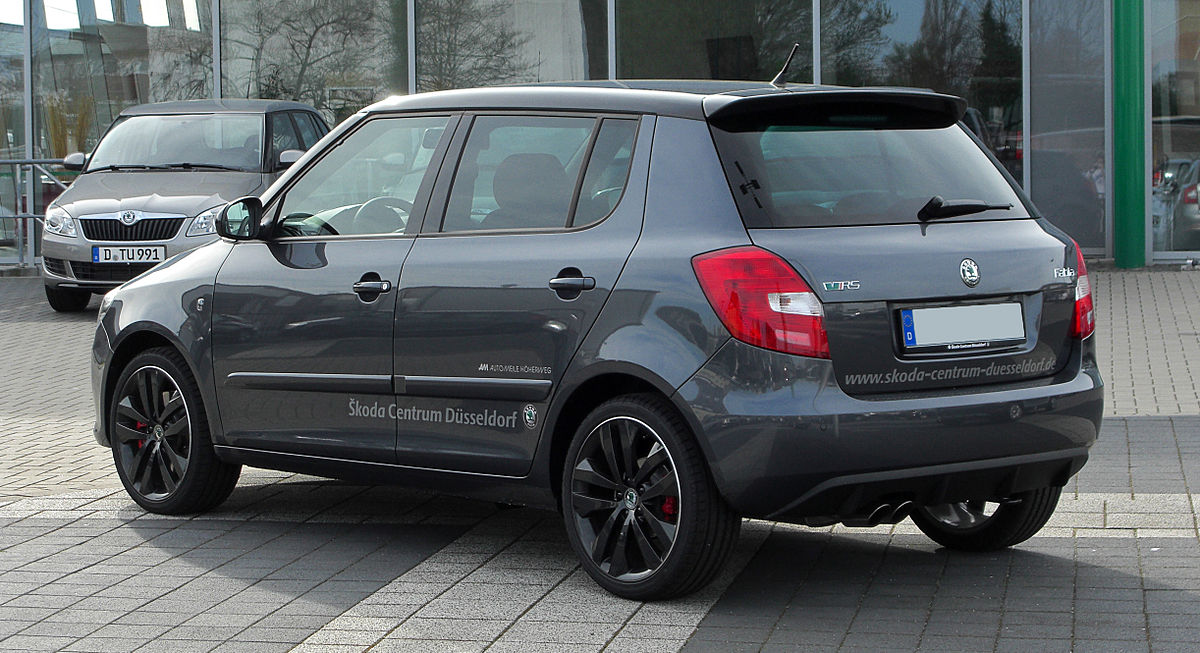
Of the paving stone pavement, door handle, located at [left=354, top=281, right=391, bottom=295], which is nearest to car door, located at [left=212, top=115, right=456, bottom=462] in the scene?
door handle, located at [left=354, top=281, right=391, bottom=295]

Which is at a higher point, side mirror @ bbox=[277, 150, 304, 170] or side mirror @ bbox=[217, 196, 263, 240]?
side mirror @ bbox=[277, 150, 304, 170]

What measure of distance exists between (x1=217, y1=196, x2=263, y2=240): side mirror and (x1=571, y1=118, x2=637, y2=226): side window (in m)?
1.50

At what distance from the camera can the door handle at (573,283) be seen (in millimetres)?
4969

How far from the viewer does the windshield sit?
1441cm

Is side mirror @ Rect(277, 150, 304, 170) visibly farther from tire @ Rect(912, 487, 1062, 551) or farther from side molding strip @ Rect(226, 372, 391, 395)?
tire @ Rect(912, 487, 1062, 551)

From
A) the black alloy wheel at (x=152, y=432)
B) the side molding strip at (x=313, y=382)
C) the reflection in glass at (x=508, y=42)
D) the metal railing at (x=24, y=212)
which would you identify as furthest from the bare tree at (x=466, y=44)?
the side molding strip at (x=313, y=382)

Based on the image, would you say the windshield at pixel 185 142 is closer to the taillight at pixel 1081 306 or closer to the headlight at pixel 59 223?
the headlight at pixel 59 223

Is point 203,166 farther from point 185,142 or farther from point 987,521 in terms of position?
point 987,521

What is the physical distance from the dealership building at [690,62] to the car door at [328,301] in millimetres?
11327

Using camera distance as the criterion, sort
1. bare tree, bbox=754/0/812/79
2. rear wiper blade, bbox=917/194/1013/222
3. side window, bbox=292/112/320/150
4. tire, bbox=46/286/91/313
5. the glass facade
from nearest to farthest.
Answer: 1. rear wiper blade, bbox=917/194/1013/222
2. tire, bbox=46/286/91/313
3. side window, bbox=292/112/320/150
4. bare tree, bbox=754/0/812/79
5. the glass facade

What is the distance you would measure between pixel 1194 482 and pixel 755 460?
2789 mm

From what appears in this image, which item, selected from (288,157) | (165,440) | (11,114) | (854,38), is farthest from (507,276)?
(11,114)

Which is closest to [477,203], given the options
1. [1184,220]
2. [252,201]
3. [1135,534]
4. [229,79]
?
[252,201]

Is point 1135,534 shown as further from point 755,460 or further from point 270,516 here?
point 270,516
